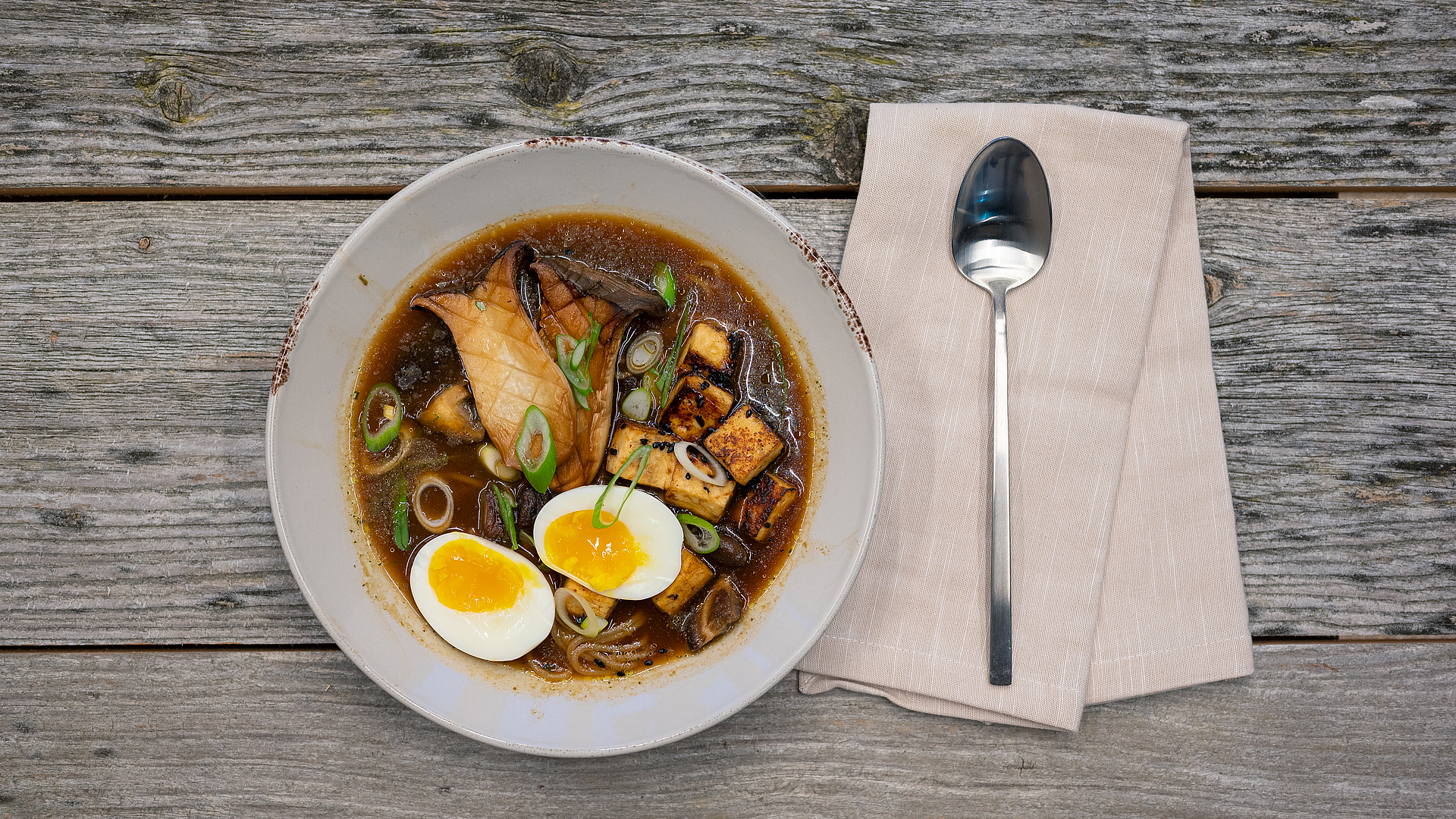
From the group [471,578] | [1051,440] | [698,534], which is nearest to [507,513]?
[471,578]

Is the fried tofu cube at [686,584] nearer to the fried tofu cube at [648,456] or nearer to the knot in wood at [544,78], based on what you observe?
the fried tofu cube at [648,456]

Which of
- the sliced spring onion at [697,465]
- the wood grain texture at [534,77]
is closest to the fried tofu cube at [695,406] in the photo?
the sliced spring onion at [697,465]

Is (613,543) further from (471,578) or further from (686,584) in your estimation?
(471,578)

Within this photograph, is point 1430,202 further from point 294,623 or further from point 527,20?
point 294,623

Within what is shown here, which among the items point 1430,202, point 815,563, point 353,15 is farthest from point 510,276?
point 1430,202

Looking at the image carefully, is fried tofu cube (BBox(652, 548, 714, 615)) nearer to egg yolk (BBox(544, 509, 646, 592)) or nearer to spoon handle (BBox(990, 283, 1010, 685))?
egg yolk (BBox(544, 509, 646, 592))

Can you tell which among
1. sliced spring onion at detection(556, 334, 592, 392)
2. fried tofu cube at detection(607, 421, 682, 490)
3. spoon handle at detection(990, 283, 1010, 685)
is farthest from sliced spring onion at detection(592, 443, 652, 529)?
spoon handle at detection(990, 283, 1010, 685)
